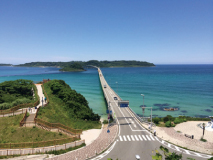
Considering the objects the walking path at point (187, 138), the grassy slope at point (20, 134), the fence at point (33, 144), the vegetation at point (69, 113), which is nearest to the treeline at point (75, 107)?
the vegetation at point (69, 113)

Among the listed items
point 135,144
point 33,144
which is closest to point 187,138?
point 135,144

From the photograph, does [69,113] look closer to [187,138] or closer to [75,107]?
[75,107]

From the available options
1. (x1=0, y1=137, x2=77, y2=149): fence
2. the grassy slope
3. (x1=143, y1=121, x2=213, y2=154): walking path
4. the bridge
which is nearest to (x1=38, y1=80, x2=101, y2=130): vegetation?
the grassy slope

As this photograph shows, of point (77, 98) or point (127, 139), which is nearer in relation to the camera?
point (127, 139)

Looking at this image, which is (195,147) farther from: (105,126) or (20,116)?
(20,116)

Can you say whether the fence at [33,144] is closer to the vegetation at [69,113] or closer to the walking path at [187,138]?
the vegetation at [69,113]

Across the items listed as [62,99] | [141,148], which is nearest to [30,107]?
[62,99]
